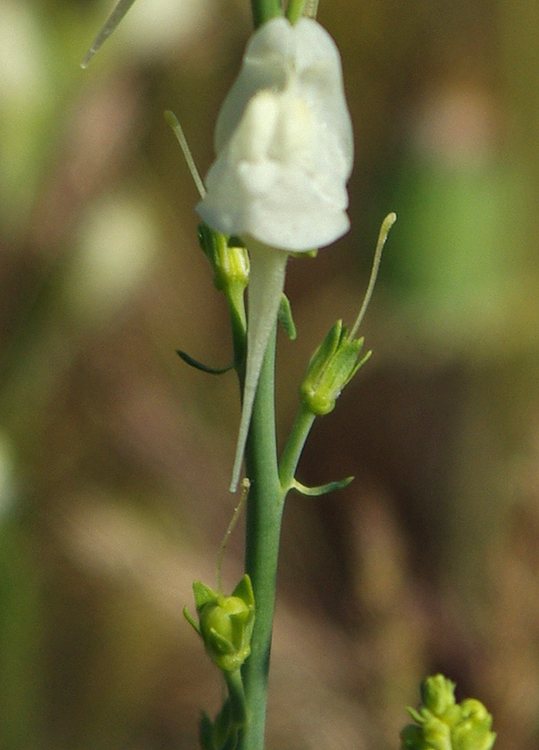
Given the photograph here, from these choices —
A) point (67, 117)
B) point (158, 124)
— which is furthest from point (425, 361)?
point (67, 117)

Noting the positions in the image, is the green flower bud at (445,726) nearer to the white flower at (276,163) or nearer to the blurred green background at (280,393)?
the white flower at (276,163)

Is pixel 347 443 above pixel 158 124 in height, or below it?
below

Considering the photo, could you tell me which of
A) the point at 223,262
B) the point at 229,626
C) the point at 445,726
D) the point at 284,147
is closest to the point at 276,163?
the point at 284,147

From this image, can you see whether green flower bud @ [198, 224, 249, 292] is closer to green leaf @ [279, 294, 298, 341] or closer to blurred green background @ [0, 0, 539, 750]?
green leaf @ [279, 294, 298, 341]

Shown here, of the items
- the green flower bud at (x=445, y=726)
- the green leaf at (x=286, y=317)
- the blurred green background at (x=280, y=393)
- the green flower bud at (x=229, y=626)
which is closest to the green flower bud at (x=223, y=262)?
the green leaf at (x=286, y=317)

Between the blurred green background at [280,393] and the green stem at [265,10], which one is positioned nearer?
the green stem at [265,10]

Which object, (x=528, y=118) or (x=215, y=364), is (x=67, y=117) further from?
(x=528, y=118)
